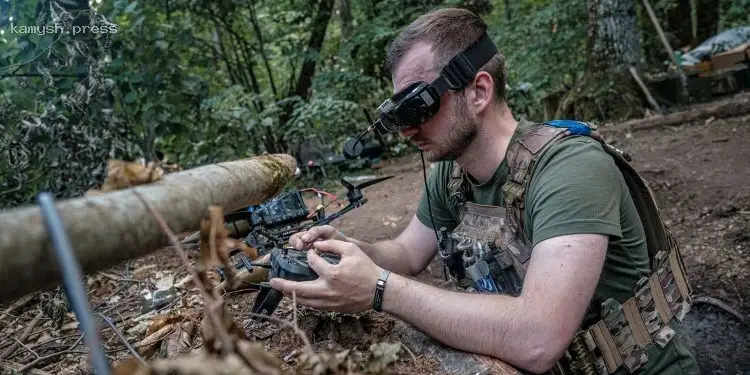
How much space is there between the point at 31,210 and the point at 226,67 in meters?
9.81

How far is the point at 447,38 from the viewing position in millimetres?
2332

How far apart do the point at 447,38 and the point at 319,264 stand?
122cm

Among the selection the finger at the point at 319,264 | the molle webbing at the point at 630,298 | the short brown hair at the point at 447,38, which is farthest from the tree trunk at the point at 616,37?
the finger at the point at 319,264

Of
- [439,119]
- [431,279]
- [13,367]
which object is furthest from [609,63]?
[13,367]

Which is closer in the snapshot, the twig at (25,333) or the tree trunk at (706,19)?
the twig at (25,333)

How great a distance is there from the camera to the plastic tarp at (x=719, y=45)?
11.1m

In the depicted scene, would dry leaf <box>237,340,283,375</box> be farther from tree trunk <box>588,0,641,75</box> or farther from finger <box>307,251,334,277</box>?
tree trunk <box>588,0,641,75</box>

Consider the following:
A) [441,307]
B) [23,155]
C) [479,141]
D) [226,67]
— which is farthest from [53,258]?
[226,67]

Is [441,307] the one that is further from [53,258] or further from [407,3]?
[407,3]

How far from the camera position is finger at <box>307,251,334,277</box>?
5.87 ft

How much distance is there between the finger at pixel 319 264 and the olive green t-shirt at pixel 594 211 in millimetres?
763

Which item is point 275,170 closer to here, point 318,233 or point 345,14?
point 318,233

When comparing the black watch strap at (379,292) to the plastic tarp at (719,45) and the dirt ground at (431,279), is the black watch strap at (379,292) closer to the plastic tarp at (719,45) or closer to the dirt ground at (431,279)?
the dirt ground at (431,279)

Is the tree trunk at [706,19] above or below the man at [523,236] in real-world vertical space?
below
